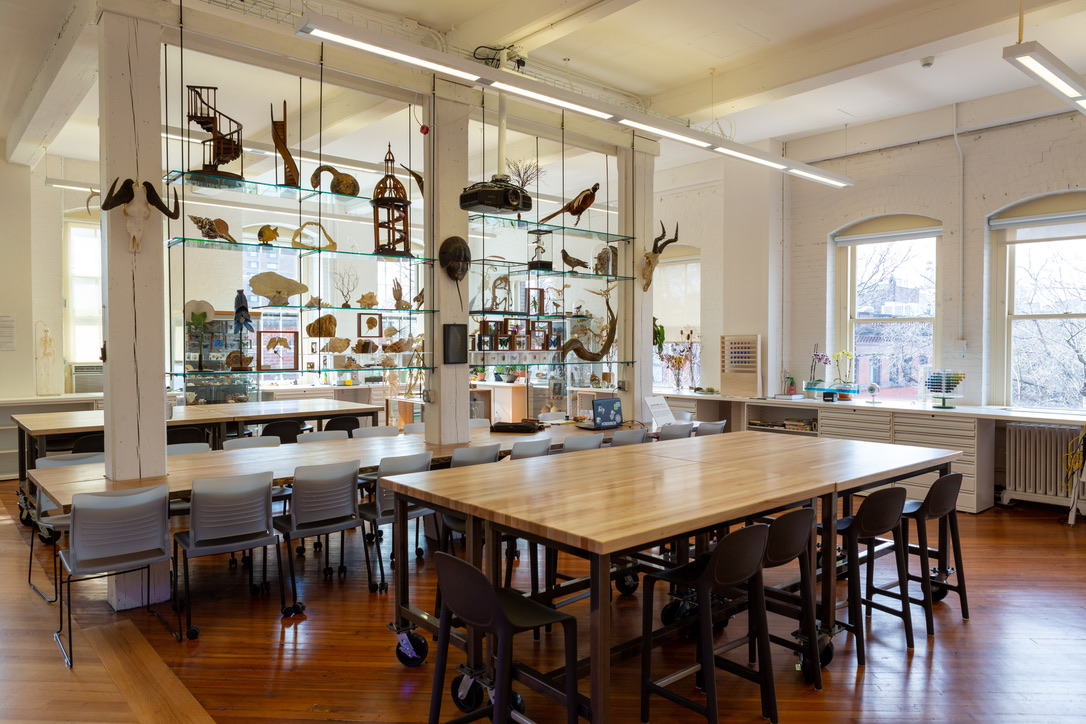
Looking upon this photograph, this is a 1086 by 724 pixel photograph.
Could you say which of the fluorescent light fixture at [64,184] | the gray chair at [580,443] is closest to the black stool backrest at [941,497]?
the gray chair at [580,443]

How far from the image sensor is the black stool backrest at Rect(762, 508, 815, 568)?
9.68ft

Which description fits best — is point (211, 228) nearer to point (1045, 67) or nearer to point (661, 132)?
point (661, 132)

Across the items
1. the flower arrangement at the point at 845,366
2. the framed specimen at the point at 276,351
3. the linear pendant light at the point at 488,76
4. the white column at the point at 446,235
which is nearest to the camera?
the linear pendant light at the point at 488,76

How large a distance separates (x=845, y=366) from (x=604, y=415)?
352 centimetres

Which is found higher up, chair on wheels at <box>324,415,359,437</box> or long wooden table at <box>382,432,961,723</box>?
long wooden table at <box>382,432,961,723</box>

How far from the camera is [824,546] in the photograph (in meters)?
3.39

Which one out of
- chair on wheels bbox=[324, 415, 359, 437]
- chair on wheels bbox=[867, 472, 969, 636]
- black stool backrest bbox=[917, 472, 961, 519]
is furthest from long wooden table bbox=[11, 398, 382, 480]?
black stool backrest bbox=[917, 472, 961, 519]

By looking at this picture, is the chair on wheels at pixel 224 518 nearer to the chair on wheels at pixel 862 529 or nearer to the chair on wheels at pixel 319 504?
the chair on wheels at pixel 319 504

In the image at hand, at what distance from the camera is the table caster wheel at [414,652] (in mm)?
3379

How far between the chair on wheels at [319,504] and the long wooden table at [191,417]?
2.51 m

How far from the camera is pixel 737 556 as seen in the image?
272 centimetres

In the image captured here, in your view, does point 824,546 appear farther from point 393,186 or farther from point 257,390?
point 257,390

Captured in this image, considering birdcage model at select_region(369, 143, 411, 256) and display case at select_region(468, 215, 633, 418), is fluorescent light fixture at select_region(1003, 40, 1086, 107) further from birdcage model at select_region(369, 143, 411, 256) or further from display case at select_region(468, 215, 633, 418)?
birdcage model at select_region(369, 143, 411, 256)

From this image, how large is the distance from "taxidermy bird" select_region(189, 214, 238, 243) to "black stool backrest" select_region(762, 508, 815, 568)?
3705 millimetres
